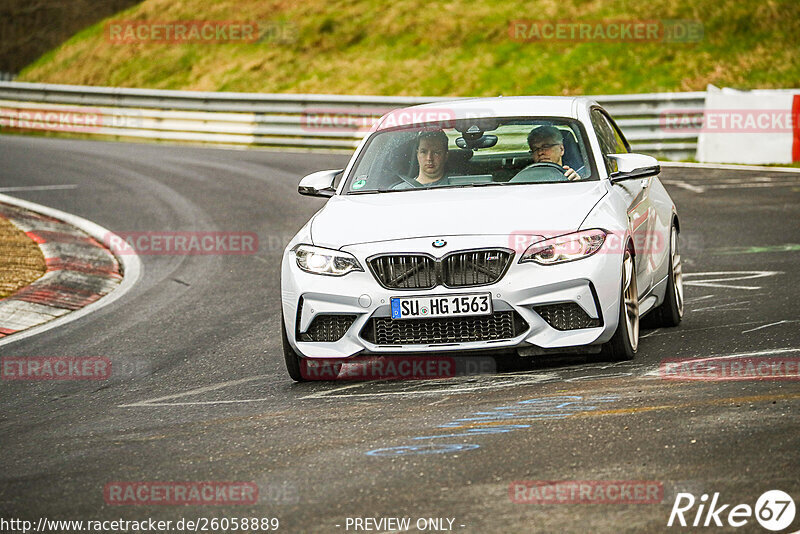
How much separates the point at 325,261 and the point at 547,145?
1823mm

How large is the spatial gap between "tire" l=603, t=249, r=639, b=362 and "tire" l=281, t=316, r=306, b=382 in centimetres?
180

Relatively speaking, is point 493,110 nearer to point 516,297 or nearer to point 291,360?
point 516,297

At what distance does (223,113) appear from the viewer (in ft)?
90.1

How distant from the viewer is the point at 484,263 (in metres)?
6.95

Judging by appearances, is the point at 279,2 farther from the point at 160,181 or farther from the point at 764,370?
the point at 764,370

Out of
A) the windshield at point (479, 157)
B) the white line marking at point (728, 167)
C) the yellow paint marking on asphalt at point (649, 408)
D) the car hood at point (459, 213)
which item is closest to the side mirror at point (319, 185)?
the windshield at point (479, 157)

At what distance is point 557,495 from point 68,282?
27.3 feet

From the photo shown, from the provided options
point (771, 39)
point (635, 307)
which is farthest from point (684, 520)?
point (771, 39)

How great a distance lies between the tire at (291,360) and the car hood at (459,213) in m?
0.61

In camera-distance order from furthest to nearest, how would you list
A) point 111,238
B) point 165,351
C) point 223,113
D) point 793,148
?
point 223,113
point 793,148
point 111,238
point 165,351
